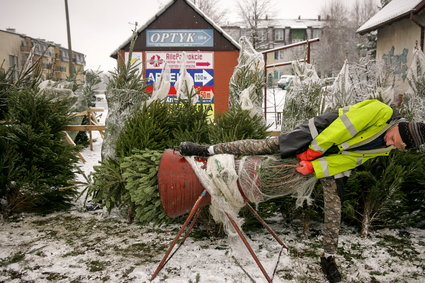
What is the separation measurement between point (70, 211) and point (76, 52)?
8598 centimetres

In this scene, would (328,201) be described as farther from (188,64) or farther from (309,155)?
(188,64)

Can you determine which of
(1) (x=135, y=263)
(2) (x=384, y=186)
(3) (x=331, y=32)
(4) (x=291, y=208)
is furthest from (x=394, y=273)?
(3) (x=331, y=32)

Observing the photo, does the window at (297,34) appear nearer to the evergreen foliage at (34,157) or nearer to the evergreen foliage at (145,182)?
the evergreen foliage at (34,157)

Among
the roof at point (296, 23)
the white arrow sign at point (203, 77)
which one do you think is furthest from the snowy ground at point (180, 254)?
the roof at point (296, 23)

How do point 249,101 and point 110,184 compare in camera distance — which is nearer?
point 110,184

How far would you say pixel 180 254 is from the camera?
152 inches

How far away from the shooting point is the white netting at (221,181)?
3.36 m

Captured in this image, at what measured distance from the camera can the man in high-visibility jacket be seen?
305 centimetres

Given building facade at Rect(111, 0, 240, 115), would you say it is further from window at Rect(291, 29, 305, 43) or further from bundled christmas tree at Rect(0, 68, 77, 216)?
window at Rect(291, 29, 305, 43)

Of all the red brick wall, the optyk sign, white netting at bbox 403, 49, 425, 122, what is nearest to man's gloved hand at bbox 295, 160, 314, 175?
white netting at bbox 403, 49, 425, 122

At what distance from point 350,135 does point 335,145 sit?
26 cm

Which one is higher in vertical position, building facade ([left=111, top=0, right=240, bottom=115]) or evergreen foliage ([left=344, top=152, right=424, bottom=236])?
building facade ([left=111, top=0, right=240, bottom=115])

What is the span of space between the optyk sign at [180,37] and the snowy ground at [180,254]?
23.9 ft

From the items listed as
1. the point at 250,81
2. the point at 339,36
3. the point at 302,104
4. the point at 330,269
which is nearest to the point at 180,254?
the point at 330,269
